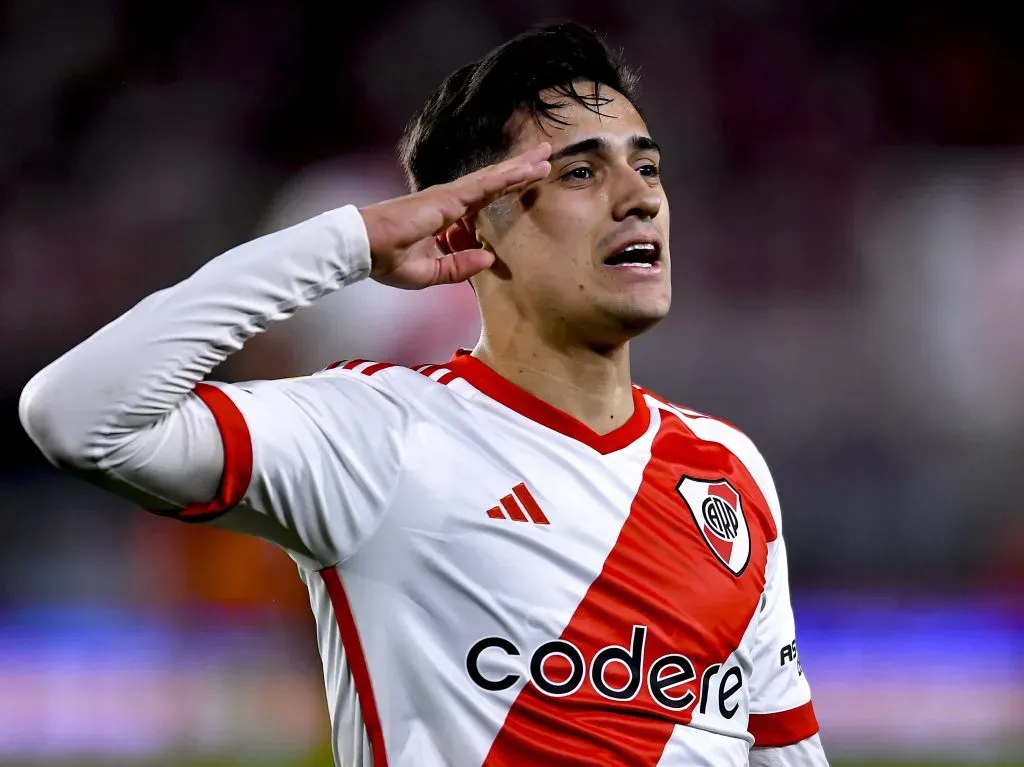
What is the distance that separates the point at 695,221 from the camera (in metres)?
7.90

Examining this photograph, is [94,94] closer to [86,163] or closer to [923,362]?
[86,163]

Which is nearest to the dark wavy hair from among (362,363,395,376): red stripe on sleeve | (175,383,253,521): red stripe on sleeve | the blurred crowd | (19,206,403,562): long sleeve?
(362,363,395,376): red stripe on sleeve

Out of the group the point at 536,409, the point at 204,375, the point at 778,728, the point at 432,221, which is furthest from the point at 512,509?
the point at 778,728

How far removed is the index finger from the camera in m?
2.01

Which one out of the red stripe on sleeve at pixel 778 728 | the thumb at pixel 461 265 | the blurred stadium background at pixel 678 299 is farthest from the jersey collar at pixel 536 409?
the blurred stadium background at pixel 678 299

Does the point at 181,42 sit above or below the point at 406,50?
below

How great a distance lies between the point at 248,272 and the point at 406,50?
674 cm

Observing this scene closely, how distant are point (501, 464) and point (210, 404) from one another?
0.54 metres

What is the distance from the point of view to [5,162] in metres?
8.00

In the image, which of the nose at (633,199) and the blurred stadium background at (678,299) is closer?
the nose at (633,199)

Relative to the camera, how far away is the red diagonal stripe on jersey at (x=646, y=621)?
1996 millimetres

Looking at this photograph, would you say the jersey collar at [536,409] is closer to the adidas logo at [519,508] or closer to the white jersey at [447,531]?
the white jersey at [447,531]

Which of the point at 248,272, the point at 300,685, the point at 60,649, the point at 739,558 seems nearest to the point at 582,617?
the point at 739,558

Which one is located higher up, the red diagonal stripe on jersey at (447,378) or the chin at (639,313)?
the chin at (639,313)
